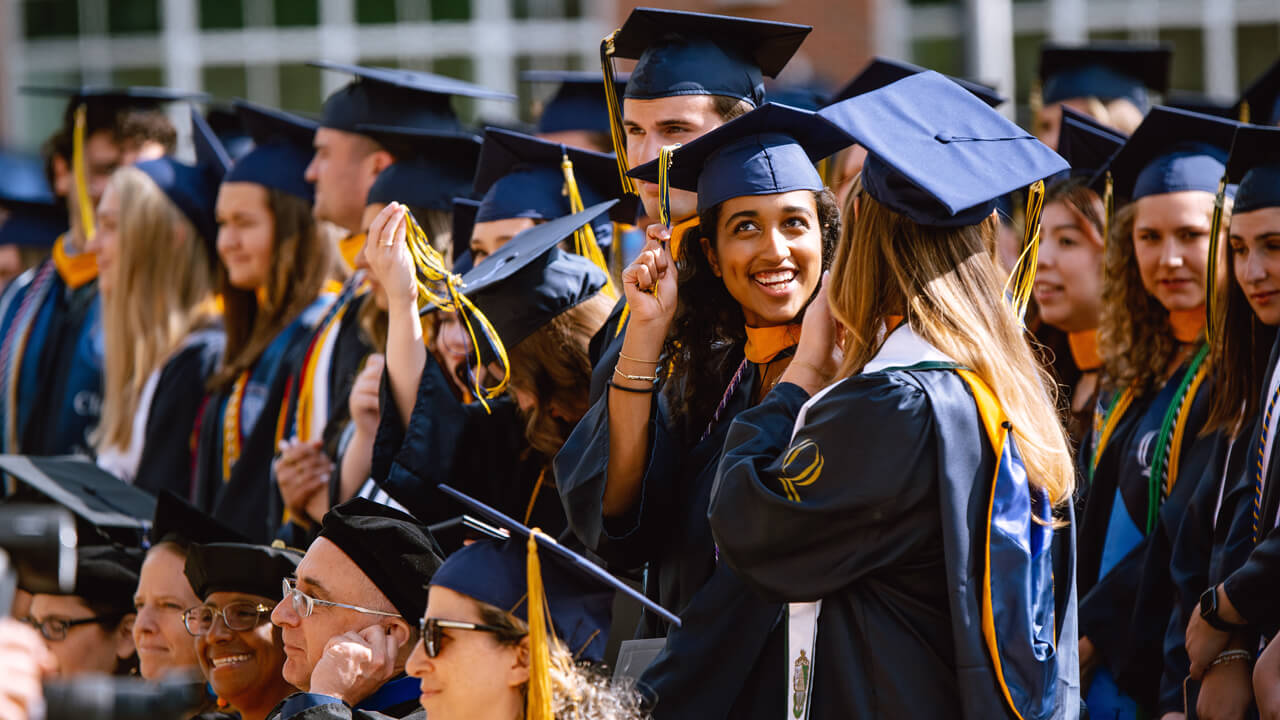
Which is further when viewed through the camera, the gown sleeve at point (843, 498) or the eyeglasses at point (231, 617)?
Result: the eyeglasses at point (231, 617)

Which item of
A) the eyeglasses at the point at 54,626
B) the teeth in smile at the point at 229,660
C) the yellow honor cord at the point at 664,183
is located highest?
the yellow honor cord at the point at 664,183

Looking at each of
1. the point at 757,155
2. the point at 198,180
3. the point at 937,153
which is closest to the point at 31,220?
the point at 198,180

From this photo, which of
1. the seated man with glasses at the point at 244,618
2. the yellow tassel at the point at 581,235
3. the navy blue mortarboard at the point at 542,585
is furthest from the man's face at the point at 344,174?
the navy blue mortarboard at the point at 542,585

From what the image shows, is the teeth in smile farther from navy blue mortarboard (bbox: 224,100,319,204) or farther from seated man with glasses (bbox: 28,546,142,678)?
navy blue mortarboard (bbox: 224,100,319,204)

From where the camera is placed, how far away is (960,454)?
2541 millimetres

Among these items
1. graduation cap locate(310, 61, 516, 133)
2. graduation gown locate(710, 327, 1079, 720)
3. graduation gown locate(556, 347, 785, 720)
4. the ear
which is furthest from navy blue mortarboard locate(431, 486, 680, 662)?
graduation cap locate(310, 61, 516, 133)

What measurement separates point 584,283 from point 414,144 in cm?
147

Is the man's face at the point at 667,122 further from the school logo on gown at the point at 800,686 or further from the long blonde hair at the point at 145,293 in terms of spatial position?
the long blonde hair at the point at 145,293

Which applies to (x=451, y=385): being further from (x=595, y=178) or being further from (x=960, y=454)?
(x=960, y=454)

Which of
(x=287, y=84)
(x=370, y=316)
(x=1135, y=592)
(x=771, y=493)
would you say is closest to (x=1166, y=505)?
(x=1135, y=592)

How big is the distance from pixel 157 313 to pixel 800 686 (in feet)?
13.7

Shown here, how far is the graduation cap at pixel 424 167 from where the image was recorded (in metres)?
5.05

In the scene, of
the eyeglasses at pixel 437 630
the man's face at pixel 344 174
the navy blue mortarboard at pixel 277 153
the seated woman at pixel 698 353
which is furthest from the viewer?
the navy blue mortarboard at pixel 277 153

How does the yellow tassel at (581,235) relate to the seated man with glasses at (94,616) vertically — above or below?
above
